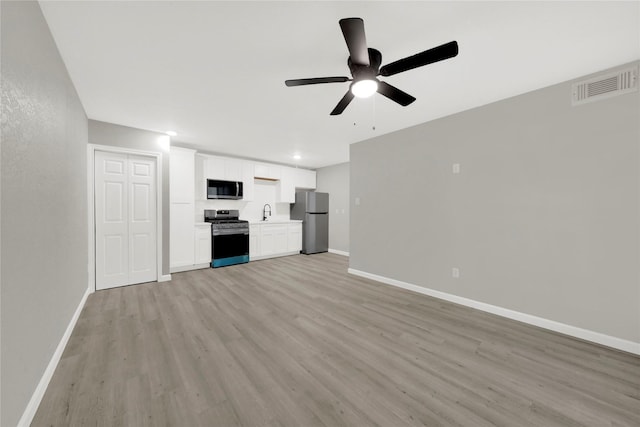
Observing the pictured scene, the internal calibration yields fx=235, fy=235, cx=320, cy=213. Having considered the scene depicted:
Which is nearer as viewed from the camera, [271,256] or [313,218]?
[271,256]

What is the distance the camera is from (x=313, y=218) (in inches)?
250

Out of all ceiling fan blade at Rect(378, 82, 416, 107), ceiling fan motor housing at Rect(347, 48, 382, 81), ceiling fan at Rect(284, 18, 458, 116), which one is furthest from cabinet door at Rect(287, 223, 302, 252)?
ceiling fan motor housing at Rect(347, 48, 382, 81)

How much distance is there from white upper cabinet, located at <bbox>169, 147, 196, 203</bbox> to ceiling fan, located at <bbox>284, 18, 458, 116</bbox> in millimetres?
3616

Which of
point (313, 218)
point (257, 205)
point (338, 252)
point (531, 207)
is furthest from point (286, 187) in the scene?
point (531, 207)

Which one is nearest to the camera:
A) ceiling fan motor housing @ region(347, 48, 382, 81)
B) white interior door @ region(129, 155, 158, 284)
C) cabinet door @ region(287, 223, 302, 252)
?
ceiling fan motor housing @ region(347, 48, 382, 81)

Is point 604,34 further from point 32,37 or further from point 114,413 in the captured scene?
point 114,413

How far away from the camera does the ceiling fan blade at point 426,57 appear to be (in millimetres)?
1411

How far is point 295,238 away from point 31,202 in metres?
5.16

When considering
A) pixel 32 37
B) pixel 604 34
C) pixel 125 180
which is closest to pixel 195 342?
pixel 32 37

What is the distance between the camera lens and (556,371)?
1823 mm

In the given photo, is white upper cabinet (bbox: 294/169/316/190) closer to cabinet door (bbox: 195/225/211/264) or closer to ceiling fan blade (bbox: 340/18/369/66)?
cabinet door (bbox: 195/225/211/264)

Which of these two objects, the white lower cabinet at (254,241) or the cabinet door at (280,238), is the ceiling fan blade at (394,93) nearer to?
the white lower cabinet at (254,241)

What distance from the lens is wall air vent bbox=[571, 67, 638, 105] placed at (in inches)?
81.4

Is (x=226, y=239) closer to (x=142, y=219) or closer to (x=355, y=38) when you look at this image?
(x=142, y=219)
